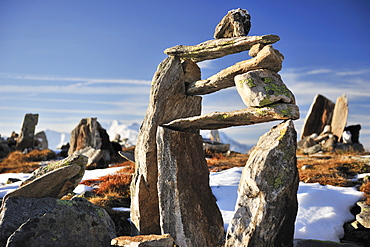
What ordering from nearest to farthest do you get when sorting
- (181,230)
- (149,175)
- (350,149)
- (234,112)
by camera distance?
(234,112)
(181,230)
(149,175)
(350,149)

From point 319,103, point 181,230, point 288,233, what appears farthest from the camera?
point 319,103

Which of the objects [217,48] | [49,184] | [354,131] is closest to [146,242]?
[49,184]

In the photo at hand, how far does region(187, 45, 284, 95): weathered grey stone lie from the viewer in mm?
6508

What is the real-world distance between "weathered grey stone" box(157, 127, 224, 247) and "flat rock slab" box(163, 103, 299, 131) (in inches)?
14.5

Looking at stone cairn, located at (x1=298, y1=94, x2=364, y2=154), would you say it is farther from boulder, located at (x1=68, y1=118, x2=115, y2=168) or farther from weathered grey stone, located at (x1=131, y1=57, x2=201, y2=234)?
weathered grey stone, located at (x1=131, y1=57, x2=201, y2=234)

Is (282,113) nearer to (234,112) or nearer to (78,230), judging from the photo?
(234,112)

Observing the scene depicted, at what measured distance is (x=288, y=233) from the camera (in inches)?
251

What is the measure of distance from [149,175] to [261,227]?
3.26 metres

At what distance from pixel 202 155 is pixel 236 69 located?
2.41 m

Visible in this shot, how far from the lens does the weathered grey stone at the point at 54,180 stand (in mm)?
7480

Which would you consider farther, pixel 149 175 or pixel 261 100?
pixel 149 175

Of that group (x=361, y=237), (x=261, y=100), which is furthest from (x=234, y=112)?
(x=361, y=237)

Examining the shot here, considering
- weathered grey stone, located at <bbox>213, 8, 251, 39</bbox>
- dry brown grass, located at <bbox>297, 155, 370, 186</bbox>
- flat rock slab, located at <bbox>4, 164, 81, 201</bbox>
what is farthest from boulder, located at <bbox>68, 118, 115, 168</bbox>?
weathered grey stone, located at <bbox>213, 8, 251, 39</bbox>

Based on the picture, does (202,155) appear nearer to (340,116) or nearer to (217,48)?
(217,48)
